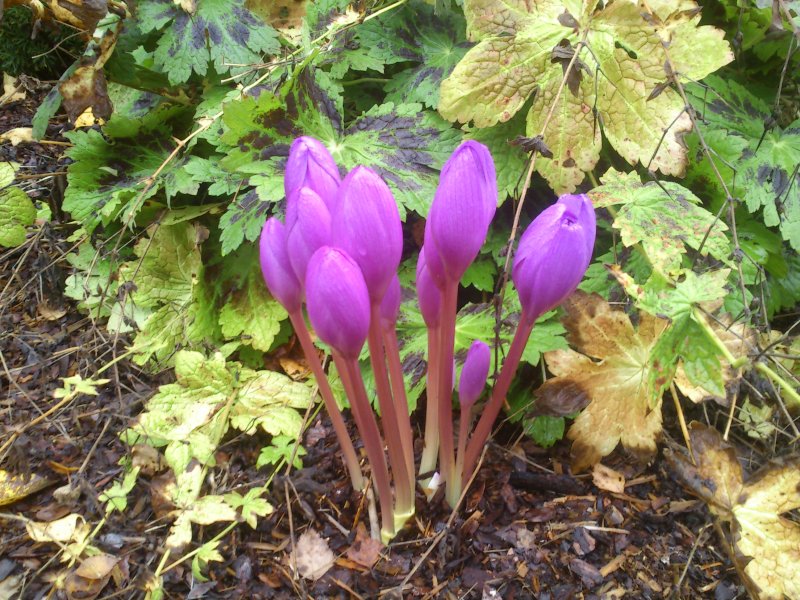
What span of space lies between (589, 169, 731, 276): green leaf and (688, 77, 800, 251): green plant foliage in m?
0.21

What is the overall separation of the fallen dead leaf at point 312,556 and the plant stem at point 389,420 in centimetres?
19

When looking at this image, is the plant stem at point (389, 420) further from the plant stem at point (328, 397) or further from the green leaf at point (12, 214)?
the green leaf at point (12, 214)

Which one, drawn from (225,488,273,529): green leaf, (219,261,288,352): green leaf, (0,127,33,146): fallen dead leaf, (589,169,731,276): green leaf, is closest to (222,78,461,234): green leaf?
(219,261,288,352): green leaf

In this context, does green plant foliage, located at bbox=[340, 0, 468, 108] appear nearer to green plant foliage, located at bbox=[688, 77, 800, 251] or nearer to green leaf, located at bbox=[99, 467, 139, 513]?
green plant foliage, located at bbox=[688, 77, 800, 251]

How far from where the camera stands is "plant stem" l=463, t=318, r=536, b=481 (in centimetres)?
116

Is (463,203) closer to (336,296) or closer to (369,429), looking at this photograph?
(336,296)

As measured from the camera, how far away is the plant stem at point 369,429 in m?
1.12

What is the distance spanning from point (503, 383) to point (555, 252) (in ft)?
0.99

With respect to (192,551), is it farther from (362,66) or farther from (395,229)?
(362,66)

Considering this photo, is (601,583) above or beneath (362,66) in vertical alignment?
beneath

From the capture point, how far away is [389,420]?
3.88 feet

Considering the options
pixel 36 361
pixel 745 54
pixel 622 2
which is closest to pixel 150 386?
pixel 36 361

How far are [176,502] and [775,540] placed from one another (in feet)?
4.04

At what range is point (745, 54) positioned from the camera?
207 centimetres
